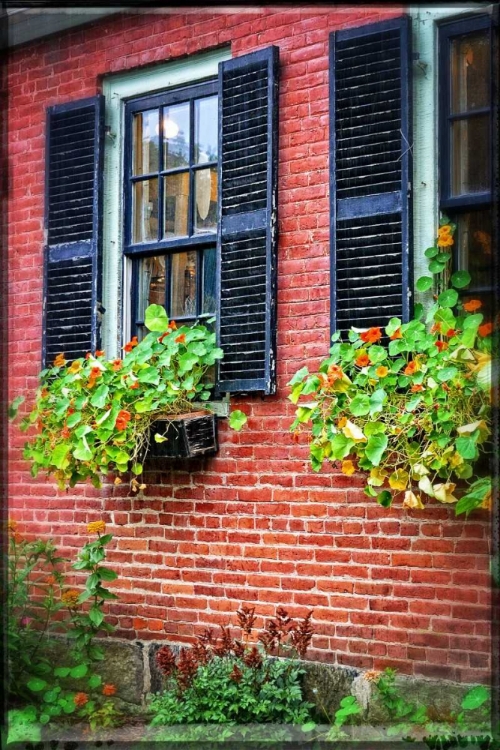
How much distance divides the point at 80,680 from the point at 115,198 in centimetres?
262

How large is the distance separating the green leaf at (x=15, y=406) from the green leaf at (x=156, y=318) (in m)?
1.20

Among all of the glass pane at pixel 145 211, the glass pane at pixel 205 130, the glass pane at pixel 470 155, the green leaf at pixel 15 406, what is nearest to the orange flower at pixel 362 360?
the glass pane at pixel 470 155

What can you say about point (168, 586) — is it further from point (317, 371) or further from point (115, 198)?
point (115, 198)

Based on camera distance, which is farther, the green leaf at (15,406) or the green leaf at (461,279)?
the green leaf at (15,406)

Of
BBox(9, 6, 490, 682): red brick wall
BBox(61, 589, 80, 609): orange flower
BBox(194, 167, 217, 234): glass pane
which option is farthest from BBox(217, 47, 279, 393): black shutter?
BBox(61, 589, 80, 609): orange flower

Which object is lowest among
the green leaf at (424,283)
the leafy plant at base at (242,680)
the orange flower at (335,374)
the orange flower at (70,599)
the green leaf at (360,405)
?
the leafy plant at base at (242,680)

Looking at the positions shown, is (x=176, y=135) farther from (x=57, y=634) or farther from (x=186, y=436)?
(x=57, y=634)

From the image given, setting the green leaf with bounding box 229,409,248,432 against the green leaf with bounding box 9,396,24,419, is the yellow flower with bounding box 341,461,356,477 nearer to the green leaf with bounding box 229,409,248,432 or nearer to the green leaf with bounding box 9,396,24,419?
the green leaf with bounding box 229,409,248,432

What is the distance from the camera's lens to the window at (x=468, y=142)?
152 inches

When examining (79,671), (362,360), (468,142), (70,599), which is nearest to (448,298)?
(362,360)

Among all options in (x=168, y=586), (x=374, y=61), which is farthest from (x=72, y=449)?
(x=374, y=61)

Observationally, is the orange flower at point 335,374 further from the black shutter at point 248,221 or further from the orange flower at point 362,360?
the black shutter at point 248,221

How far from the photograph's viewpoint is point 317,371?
→ 14.2 feet

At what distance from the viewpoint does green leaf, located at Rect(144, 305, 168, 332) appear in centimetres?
468
